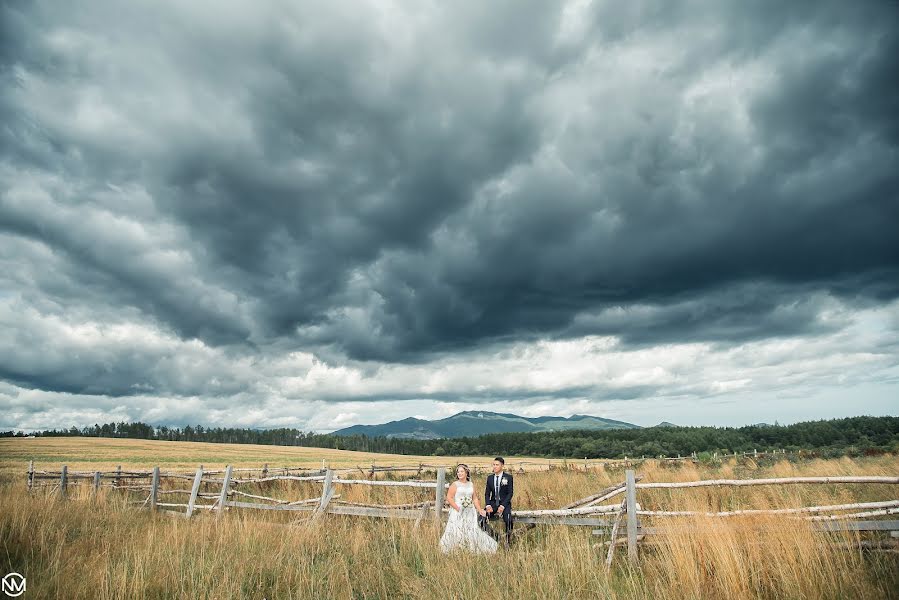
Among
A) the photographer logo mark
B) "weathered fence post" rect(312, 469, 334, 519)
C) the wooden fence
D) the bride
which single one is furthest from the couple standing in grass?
the photographer logo mark

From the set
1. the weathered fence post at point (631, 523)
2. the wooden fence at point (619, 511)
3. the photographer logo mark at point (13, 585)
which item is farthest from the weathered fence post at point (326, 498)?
the weathered fence post at point (631, 523)

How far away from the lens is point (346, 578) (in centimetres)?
586

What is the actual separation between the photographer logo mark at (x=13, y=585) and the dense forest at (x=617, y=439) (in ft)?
230

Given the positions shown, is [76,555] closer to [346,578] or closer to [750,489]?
[346,578]

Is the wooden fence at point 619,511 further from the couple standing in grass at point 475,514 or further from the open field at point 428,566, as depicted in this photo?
the couple standing in grass at point 475,514

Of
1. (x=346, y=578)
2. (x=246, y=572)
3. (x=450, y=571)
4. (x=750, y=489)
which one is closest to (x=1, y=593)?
(x=246, y=572)

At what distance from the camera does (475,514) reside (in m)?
8.25

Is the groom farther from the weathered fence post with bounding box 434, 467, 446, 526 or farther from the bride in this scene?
the weathered fence post with bounding box 434, 467, 446, 526

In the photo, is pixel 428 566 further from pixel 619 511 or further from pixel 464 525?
pixel 619 511

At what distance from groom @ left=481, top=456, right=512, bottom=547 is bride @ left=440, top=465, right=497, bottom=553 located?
379mm

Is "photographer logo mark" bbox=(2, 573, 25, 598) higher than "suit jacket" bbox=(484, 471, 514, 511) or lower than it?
lower

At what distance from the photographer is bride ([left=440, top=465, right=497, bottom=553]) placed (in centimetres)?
768

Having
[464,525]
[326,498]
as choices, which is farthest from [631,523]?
[326,498]

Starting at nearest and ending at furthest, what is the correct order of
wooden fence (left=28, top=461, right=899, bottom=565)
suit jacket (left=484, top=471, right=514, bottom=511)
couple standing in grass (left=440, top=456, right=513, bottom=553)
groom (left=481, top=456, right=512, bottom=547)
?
1. wooden fence (left=28, top=461, right=899, bottom=565)
2. couple standing in grass (left=440, top=456, right=513, bottom=553)
3. groom (left=481, top=456, right=512, bottom=547)
4. suit jacket (left=484, top=471, right=514, bottom=511)
